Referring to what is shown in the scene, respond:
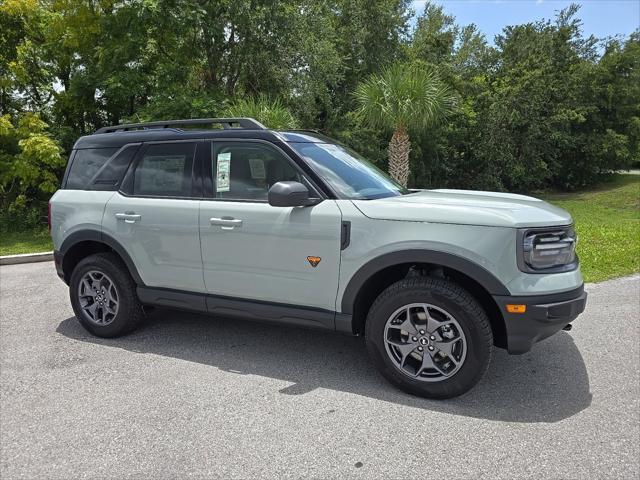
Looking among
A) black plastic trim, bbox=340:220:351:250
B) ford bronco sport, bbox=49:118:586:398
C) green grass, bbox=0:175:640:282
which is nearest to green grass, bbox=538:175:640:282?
green grass, bbox=0:175:640:282

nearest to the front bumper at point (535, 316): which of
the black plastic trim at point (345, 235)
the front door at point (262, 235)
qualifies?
the black plastic trim at point (345, 235)

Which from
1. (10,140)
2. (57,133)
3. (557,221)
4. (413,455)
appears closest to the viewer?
(413,455)

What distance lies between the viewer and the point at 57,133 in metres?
12.6

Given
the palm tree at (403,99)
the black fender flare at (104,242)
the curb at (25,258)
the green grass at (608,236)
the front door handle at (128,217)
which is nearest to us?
the front door handle at (128,217)

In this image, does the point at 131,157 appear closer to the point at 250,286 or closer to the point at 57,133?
the point at 250,286

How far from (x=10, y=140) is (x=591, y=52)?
27.5 meters

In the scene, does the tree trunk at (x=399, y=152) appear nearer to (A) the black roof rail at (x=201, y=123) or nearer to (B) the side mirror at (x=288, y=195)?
(A) the black roof rail at (x=201, y=123)

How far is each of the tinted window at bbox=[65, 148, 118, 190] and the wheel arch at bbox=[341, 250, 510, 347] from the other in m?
2.71

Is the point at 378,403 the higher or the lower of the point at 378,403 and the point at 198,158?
the lower

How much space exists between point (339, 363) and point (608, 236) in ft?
25.7

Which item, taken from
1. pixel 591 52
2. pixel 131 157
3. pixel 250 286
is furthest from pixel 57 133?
pixel 591 52

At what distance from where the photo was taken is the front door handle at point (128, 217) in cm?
416

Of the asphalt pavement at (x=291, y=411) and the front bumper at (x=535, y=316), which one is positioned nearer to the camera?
the asphalt pavement at (x=291, y=411)

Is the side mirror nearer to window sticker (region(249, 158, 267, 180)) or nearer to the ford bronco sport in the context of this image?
the ford bronco sport
